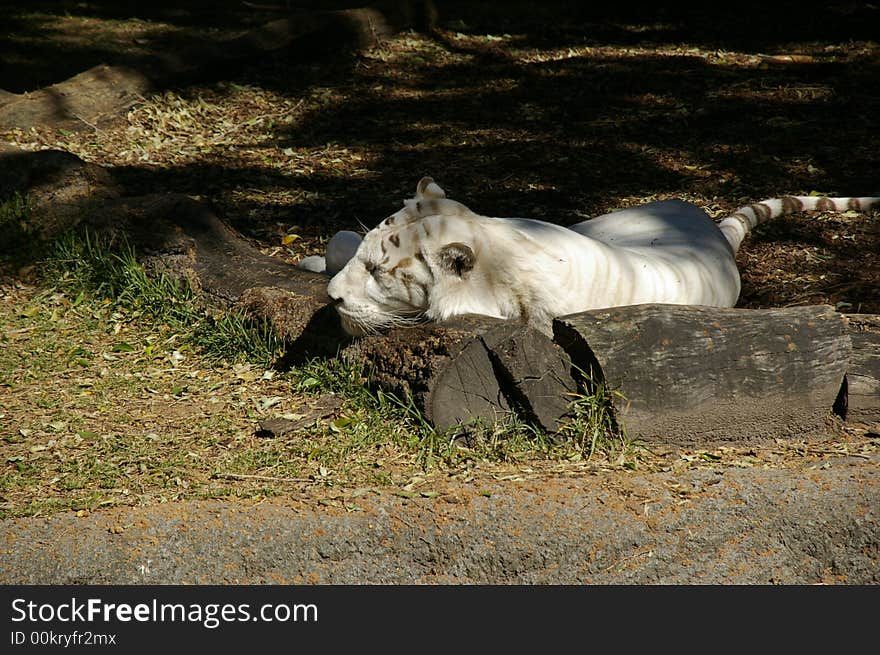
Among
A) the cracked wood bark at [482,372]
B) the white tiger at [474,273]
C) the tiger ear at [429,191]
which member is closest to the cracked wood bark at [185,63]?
the tiger ear at [429,191]

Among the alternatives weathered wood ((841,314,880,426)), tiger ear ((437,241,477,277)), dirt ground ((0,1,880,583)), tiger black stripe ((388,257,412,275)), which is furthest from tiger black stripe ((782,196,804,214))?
tiger black stripe ((388,257,412,275))

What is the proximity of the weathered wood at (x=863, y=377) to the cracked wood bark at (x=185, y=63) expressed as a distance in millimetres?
5979

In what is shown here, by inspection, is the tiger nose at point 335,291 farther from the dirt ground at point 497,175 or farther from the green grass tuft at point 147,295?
the green grass tuft at point 147,295

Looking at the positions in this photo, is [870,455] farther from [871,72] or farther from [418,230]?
[871,72]

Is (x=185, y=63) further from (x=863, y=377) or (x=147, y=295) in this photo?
(x=863, y=377)

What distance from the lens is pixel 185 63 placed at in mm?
8344

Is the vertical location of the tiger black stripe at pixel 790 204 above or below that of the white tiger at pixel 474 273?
below

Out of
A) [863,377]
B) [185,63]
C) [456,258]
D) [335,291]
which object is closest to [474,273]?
[456,258]

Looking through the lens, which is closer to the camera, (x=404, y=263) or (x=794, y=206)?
(x=404, y=263)

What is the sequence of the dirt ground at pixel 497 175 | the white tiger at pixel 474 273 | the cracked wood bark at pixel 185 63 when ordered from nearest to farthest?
the dirt ground at pixel 497 175
the white tiger at pixel 474 273
the cracked wood bark at pixel 185 63

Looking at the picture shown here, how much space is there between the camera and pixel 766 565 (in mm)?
3484

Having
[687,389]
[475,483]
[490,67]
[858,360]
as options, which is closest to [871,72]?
[490,67]

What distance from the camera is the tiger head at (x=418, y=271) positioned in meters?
3.85

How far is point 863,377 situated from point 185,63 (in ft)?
21.0
